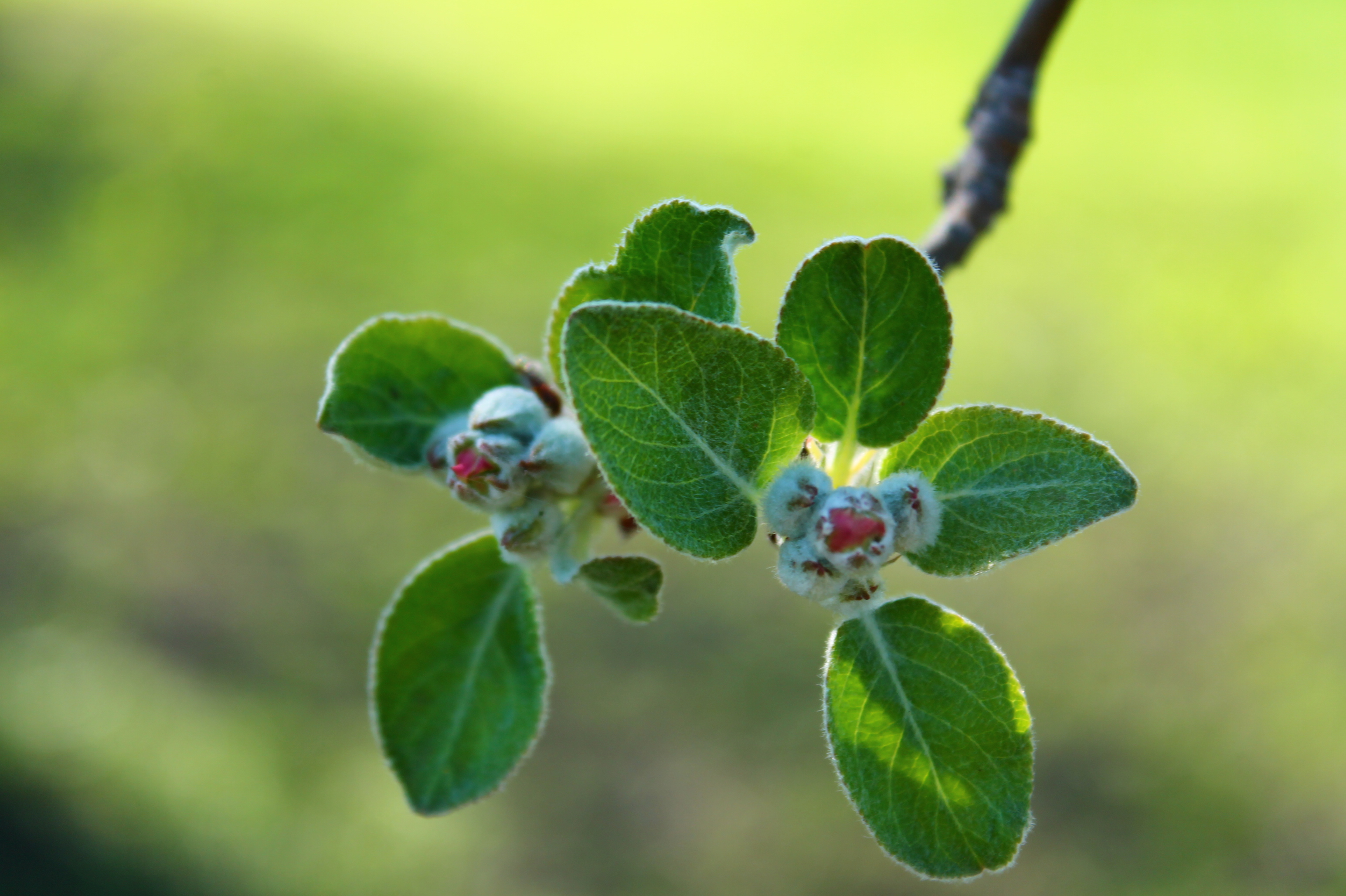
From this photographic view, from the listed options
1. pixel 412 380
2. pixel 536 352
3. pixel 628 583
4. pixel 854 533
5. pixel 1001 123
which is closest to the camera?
pixel 854 533

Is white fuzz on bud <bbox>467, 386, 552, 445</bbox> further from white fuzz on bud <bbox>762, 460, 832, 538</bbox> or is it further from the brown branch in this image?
the brown branch

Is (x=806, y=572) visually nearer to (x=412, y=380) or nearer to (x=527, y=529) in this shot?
(x=527, y=529)

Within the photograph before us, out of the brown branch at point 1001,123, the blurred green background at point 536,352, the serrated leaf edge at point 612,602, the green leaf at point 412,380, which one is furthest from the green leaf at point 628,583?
the blurred green background at point 536,352

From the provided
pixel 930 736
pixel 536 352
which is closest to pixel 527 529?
pixel 930 736

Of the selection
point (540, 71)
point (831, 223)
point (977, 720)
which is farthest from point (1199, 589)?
point (540, 71)

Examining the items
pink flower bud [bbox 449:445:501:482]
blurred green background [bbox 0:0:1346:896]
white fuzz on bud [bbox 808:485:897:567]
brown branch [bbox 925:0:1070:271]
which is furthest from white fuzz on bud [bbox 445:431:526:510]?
blurred green background [bbox 0:0:1346:896]

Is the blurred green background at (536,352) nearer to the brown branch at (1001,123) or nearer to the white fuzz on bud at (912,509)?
the brown branch at (1001,123)
